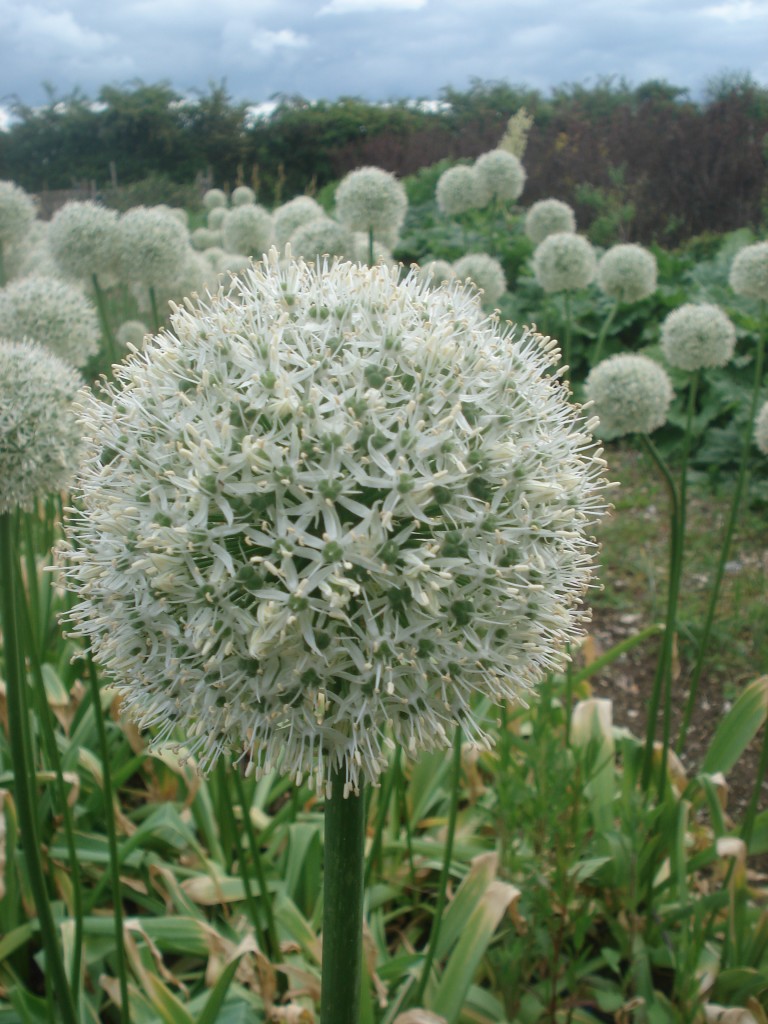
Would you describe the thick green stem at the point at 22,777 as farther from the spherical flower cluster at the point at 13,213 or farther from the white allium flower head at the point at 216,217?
the white allium flower head at the point at 216,217

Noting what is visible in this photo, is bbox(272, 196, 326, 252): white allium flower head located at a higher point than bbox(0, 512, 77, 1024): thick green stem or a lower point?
higher

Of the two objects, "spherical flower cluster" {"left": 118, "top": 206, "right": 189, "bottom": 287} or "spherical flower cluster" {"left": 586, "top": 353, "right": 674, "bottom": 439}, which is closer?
"spherical flower cluster" {"left": 586, "top": 353, "right": 674, "bottom": 439}

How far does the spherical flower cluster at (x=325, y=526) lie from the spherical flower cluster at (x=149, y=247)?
10.2 ft

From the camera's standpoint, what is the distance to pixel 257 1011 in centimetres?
254

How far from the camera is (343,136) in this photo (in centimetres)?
2562

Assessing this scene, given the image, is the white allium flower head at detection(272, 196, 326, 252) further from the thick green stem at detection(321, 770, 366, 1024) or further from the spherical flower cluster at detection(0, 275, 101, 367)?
the thick green stem at detection(321, 770, 366, 1024)

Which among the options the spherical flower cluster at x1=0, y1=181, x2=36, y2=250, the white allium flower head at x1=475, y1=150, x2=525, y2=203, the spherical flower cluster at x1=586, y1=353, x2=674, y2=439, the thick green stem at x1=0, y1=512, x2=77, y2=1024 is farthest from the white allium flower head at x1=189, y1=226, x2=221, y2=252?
the thick green stem at x1=0, y1=512, x2=77, y2=1024

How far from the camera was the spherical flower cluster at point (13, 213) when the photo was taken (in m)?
4.80

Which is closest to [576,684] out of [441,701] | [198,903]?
[198,903]

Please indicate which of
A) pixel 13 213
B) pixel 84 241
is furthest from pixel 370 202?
pixel 13 213

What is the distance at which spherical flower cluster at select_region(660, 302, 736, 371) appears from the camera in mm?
3803

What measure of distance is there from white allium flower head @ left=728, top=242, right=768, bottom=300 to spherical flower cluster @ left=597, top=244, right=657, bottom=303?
2.58 feet

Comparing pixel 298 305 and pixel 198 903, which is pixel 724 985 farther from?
pixel 298 305

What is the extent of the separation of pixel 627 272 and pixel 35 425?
3.43 m
